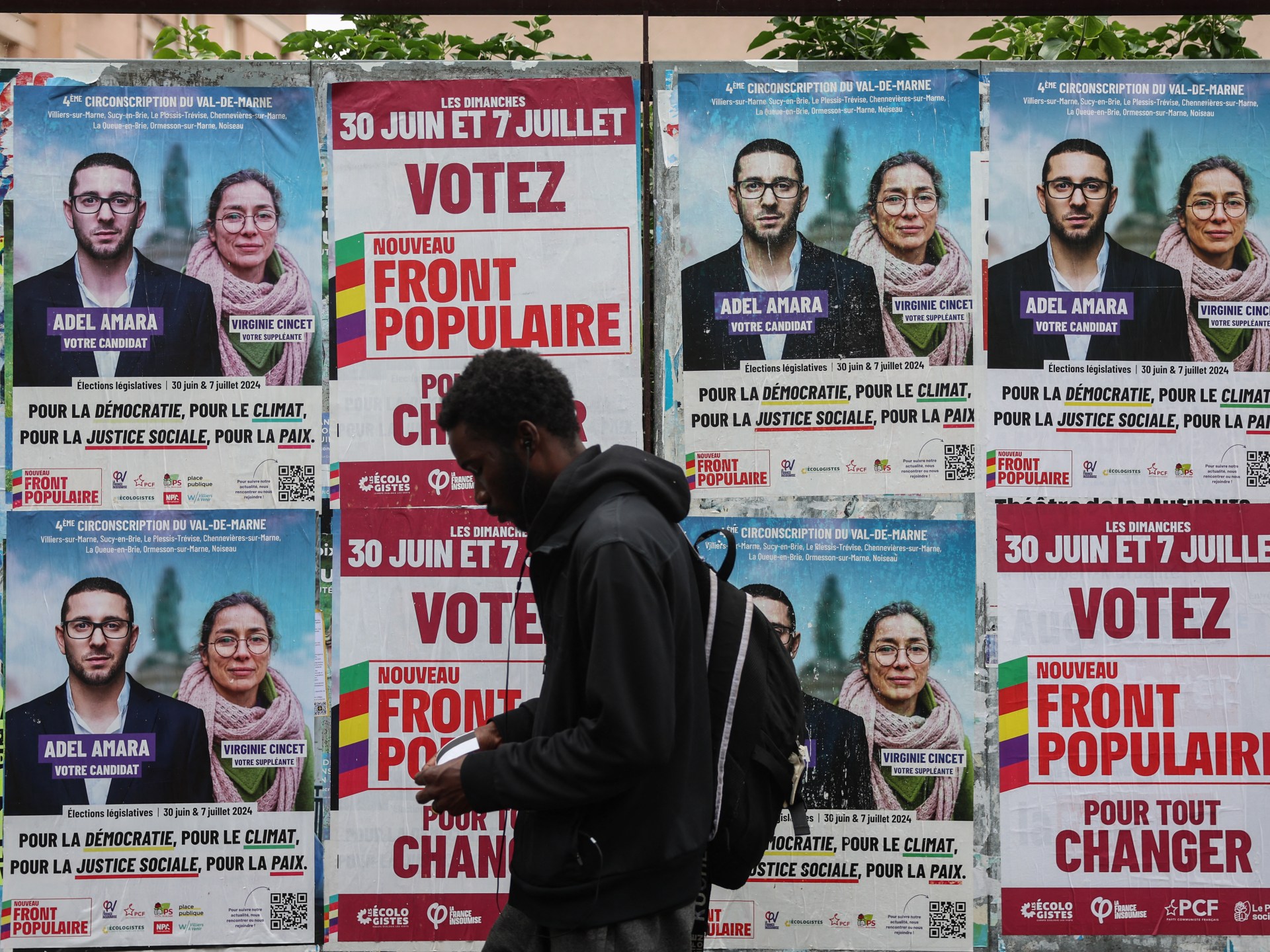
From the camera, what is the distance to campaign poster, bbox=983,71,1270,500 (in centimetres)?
385

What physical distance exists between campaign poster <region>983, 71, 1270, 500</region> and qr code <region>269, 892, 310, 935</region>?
2722 millimetres

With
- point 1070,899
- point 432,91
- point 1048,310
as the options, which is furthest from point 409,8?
point 1070,899

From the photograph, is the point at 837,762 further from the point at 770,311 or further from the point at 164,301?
the point at 164,301

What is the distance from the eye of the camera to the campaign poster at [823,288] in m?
3.83

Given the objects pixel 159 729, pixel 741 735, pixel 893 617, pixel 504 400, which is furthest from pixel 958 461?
pixel 159 729

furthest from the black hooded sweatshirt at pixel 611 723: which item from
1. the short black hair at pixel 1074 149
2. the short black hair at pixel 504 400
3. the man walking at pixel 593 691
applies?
the short black hair at pixel 1074 149

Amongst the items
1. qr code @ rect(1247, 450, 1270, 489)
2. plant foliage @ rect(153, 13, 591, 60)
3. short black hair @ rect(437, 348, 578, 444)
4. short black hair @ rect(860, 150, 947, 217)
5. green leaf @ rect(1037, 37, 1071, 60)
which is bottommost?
qr code @ rect(1247, 450, 1270, 489)

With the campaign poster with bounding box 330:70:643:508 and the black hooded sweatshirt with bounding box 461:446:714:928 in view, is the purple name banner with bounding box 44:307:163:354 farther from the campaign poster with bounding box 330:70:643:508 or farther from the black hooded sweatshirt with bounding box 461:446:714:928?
the black hooded sweatshirt with bounding box 461:446:714:928

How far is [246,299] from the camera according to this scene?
3844mm

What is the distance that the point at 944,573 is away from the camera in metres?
3.84

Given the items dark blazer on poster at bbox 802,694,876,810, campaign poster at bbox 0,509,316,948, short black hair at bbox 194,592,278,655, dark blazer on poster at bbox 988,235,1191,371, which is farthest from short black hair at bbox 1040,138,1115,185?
short black hair at bbox 194,592,278,655

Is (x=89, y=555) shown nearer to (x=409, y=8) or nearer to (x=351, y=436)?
(x=351, y=436)

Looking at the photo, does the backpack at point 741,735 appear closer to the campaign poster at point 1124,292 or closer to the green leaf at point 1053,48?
the campaign poster at point 1124,292

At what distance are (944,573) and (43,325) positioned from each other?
3163 millimetres
